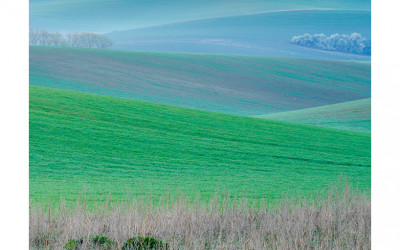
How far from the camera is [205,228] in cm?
483

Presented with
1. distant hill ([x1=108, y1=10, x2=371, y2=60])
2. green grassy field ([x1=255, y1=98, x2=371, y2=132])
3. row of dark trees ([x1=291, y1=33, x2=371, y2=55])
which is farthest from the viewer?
distant hill ([x1=108, y1=10, x2=371, y2=60])

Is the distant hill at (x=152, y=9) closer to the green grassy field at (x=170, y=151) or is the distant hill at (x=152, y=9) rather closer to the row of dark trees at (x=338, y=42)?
the row of dark trees at (x=338, y=42)

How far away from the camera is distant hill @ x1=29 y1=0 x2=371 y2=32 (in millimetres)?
98938

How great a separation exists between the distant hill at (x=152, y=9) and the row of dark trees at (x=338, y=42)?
20422 millimetres

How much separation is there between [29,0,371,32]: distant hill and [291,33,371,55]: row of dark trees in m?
20.4

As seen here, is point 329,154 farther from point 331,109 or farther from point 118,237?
point 331,109

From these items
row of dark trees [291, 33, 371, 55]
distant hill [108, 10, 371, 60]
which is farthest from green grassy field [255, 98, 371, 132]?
row of dark trees [291, 33, 371, 55]

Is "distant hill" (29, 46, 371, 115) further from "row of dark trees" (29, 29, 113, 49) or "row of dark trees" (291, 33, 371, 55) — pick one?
"row of dark trees" (291, 33, 371, 55)

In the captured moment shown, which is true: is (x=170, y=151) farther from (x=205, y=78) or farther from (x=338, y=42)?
(x=338, y=42)

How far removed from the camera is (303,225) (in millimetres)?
4855

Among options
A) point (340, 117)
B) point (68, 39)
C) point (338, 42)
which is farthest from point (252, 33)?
point (340, 117)

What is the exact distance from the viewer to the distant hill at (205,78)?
36.6 m
